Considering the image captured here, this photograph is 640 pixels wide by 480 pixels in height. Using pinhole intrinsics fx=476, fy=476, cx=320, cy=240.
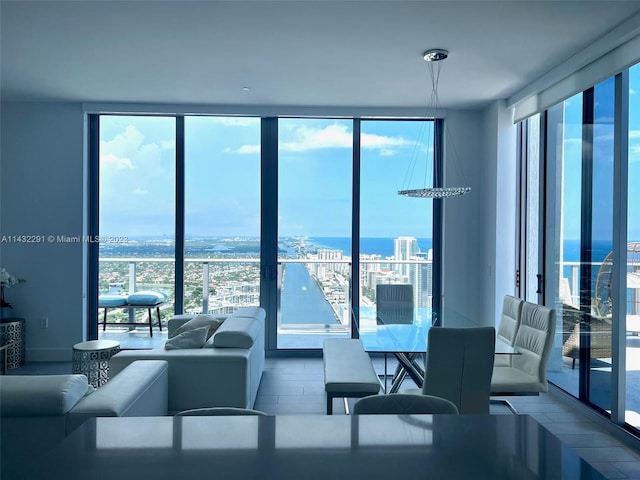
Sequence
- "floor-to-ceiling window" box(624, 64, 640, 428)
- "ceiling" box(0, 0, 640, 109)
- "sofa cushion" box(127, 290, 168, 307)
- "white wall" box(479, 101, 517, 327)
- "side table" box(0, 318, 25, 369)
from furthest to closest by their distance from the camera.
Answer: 1. "sofa cushion" box(127, 290, 168, 307)
2. "white wall" box(479, 101, 517, 327)
3. "side table" box(0, 318, 25, 369)
4. "floor-to-ceiling window" box(624, 64, 640, 428)
5. "ceiling" box(0, 0, 640, 109)

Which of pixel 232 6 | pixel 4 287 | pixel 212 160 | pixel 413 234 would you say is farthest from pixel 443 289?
pixel 4 287

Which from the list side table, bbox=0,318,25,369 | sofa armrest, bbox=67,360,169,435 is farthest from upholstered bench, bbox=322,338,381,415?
side table, bbox=0,318,25,369

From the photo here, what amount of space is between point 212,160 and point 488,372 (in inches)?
155

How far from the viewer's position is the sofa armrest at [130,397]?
2047 mm

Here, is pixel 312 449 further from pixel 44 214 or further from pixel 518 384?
pixel 44 214

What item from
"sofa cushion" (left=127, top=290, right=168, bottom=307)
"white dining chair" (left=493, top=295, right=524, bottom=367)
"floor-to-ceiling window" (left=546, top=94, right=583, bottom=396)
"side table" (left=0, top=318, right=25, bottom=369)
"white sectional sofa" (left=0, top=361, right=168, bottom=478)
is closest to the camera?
"white sectional sofa" (left=0, top=361, right=168, bottom=478)

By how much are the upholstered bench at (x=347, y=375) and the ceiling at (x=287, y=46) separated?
233 cm

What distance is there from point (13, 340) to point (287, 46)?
4.03 m

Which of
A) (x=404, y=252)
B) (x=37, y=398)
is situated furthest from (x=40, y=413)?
(x=404, y=252)

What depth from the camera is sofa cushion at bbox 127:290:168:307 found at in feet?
17.6

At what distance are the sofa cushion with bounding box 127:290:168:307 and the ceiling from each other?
84.3 inches

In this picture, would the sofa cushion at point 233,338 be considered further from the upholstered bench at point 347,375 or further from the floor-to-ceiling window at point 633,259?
the floor-to-ceiling window at point 633,259

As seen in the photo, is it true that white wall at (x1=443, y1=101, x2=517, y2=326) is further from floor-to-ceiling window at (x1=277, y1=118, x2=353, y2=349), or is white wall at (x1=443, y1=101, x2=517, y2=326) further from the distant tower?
floor-to-ceiling window at (x1=277, y1=118, x2=353, y2=349)

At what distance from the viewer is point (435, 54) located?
3.58m
